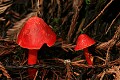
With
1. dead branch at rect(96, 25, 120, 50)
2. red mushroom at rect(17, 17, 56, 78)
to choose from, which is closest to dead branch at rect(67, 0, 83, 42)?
dead branch at rect(96, 25, 120, 50)

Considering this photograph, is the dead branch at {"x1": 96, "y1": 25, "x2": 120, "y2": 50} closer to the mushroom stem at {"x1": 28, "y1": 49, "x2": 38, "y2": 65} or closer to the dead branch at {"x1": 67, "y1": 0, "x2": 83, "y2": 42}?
the dead branch at {"x1": 67, "y1": 0, "x2": 83, "y2": 42}

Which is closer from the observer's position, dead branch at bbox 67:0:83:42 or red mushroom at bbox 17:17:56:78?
red mushroom at bbox 17:17:56:78

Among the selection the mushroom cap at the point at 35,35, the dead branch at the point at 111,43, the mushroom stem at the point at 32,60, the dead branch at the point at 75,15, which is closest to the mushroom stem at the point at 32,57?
the mushroom stem at the point at 32,60

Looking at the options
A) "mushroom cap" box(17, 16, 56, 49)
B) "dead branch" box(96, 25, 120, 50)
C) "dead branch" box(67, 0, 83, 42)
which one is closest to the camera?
"mushroom cap" box(17, 16, 56, 49)

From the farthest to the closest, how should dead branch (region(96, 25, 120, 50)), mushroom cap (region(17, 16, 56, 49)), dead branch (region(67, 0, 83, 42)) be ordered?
1. dead branch (region(67, 0, 83, 42))
2. dead branch (region(96, 25, 120, 50))
3. mushroom cap (region(17, 16, 56, 49))

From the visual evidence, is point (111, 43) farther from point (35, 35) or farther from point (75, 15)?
point (35, 35)

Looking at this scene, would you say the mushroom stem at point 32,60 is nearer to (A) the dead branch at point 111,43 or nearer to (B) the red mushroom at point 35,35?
(B) the red mushroom at point 35,35

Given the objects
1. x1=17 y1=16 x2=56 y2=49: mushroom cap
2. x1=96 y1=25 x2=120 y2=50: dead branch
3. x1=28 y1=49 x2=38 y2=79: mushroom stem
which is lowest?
x1=28 y1=49 x2=38 y2=79: mushroom stem

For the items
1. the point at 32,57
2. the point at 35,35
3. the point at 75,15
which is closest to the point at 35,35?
the point at 35,35
